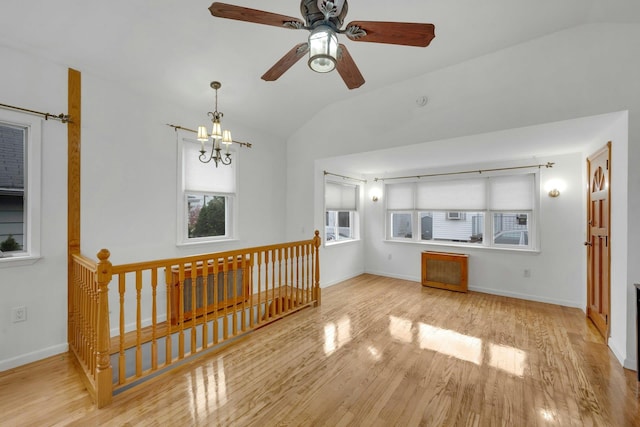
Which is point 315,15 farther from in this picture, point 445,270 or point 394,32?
point 445,270

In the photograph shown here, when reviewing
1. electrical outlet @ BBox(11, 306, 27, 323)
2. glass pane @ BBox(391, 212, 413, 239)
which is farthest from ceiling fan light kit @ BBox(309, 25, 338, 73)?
glass pane @ BBox(391, 212, 413, 239)

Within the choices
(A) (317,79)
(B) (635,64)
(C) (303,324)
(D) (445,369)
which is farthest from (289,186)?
(B) (635,64)

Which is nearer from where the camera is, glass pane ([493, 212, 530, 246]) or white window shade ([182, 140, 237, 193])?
white window shade ([182, 140, 237, 193])

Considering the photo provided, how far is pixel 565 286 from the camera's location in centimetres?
413

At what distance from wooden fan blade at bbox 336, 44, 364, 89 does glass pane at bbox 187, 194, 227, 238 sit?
110 inches

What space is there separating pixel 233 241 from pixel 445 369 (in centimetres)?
322

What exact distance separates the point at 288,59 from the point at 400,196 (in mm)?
4399

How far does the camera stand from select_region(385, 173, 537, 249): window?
180 inches

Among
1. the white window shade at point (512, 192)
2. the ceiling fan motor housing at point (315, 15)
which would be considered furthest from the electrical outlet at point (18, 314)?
the white window shade at point (512, 192)

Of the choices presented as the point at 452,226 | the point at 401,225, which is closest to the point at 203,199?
the point at 401,225

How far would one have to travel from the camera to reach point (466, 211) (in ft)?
16.5

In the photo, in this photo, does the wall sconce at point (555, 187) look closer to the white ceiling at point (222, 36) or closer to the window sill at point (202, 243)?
the white ceiling at point (222, 36)

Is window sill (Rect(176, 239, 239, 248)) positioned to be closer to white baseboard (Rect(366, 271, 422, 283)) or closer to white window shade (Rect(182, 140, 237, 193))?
white window shade (Rect(182, 140, 237, 193))

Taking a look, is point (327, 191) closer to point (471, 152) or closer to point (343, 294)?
point (343, 294)
